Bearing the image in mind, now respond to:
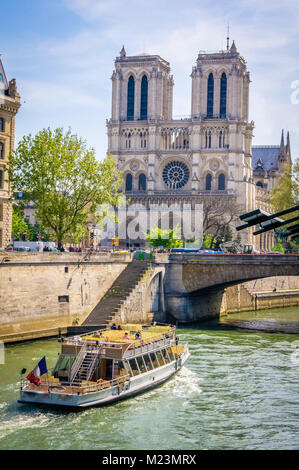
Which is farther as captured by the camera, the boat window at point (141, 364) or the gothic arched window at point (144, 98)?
the gothic arched window at point (144, 98)

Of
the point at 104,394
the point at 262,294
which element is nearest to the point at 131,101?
the point at 262,294

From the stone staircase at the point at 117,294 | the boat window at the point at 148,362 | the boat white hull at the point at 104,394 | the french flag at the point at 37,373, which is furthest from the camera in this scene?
the stone staircase at the point at 117,294

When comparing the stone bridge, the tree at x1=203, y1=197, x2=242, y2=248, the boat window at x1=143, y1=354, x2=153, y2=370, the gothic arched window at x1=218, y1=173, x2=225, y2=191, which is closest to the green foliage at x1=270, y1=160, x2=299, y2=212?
the tree at x1=203, y1=197, x2=242, y2=248

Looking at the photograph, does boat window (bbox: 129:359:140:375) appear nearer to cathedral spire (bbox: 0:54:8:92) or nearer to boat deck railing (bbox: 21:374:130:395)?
boat deck railing (bbox: 21:374:130:395)

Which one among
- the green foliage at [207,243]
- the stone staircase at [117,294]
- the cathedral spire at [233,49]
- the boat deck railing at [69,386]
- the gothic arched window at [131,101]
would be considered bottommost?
the boat deck railing at [69,386]

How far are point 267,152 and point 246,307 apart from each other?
322 ft

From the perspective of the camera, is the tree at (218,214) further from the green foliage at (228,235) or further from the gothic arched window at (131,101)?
the gothic arched window at (131,101)

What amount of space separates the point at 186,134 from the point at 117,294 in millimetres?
68181

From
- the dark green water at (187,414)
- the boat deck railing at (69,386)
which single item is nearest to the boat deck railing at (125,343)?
the boat deck railing at (69,386)

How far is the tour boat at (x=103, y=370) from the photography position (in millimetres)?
28250

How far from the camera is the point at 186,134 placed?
382 ft

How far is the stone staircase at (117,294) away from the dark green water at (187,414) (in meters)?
8.96

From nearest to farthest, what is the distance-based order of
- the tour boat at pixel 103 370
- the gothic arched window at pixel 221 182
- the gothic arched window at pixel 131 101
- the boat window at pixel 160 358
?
the tour boat at pixel 103 370, the boat window at pixel 160 358, the gothic arched window at pixel 221 182, the gothic arched window at pixel 131 101


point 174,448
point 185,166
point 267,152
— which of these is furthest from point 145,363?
point 267,152
